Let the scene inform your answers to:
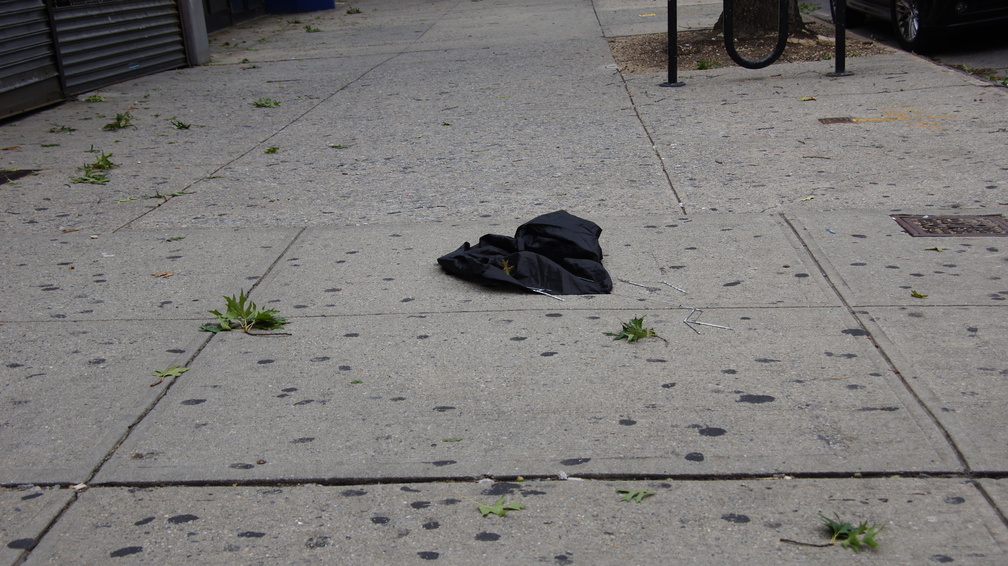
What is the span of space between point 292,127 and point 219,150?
0.96 metres

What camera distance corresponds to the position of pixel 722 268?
456cm

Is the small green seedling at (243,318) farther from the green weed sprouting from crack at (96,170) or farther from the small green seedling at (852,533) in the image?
the green weed sprouting from crack at (96,170)

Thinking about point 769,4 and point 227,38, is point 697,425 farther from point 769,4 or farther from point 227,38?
point 227,38

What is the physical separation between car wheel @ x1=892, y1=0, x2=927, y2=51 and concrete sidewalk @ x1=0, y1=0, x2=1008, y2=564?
9.52ft

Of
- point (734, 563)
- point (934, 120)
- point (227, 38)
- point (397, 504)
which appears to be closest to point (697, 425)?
point (734, 563)

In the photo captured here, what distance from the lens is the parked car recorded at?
10.1 metres

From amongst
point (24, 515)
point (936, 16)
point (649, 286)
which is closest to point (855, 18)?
point (936, 16)

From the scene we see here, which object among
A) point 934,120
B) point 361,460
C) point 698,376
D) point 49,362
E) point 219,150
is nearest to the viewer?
point 361,460

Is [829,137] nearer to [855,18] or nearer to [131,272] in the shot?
[131,272]

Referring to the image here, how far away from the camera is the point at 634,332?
12.5ft

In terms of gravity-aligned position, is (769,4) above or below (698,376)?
above

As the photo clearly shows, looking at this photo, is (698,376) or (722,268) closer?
(698,376)

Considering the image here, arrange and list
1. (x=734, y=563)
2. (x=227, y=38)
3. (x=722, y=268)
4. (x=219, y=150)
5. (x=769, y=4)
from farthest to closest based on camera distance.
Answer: (x=227, y=38) → (x=769, y=4) → (x=219, y=150) → (x=722, y=268) → (x=734, y=563)

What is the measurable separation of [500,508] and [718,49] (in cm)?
957
